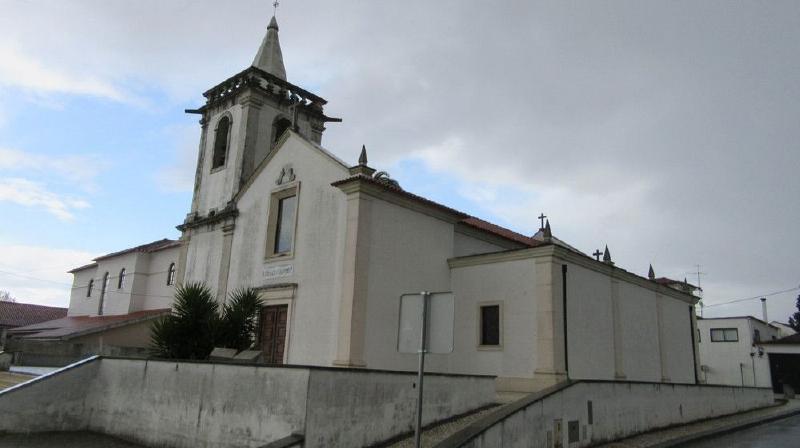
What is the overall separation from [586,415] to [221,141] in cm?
1768

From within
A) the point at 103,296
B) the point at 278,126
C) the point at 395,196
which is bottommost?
the point at 103,296

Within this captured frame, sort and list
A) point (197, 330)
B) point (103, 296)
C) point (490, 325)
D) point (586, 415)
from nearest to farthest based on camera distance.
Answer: point (586, 415) < point (197, 330) < point (490, 325) < point (103, 296)

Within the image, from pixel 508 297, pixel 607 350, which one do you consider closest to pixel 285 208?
pixel 508 297

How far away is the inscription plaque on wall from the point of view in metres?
17.2

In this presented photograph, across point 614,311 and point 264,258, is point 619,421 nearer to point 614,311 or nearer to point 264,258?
point 614,311

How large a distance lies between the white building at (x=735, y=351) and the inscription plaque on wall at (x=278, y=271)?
3381cm

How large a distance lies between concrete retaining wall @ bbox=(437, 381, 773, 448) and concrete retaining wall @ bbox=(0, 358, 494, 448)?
1.26 m

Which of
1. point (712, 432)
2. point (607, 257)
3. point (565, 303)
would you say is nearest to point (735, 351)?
point (607, 257)

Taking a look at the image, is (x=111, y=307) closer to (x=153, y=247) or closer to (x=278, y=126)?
(x=153, y=247)

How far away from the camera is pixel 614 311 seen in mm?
18844

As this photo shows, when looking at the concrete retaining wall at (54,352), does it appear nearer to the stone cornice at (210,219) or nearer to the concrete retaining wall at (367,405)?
the stone cornice at (210,219)

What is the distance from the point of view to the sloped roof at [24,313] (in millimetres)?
53188

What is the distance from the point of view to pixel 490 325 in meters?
17.1

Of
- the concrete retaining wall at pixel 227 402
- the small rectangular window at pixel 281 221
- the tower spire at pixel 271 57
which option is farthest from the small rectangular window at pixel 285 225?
the tower spire at pixel 271 57
